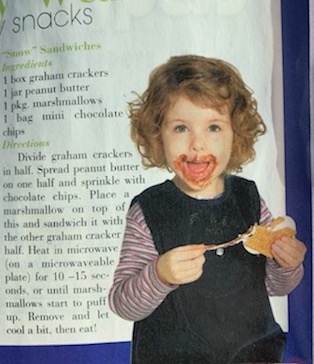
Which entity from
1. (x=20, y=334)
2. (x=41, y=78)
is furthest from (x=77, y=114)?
(x=20, y=334)

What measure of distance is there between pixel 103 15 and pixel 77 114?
61 mm

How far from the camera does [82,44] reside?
36cm

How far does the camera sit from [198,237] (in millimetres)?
347

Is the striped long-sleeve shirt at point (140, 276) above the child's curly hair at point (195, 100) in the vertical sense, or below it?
below

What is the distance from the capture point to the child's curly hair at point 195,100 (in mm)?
347

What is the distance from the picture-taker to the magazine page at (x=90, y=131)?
35 cm

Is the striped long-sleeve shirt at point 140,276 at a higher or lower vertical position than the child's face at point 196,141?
lower

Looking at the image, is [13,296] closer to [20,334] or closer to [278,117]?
[20,334]

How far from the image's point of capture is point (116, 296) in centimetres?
35

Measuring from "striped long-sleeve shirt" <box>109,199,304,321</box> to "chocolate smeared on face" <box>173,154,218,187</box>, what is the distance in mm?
34

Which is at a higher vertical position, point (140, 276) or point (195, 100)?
point (195, 100)

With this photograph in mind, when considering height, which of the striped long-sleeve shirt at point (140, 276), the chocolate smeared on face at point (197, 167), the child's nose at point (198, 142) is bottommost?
the striped long-sleeve shirt at point (140, 276)

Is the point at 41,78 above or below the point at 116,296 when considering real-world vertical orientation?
above

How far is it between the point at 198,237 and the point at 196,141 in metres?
0.06
